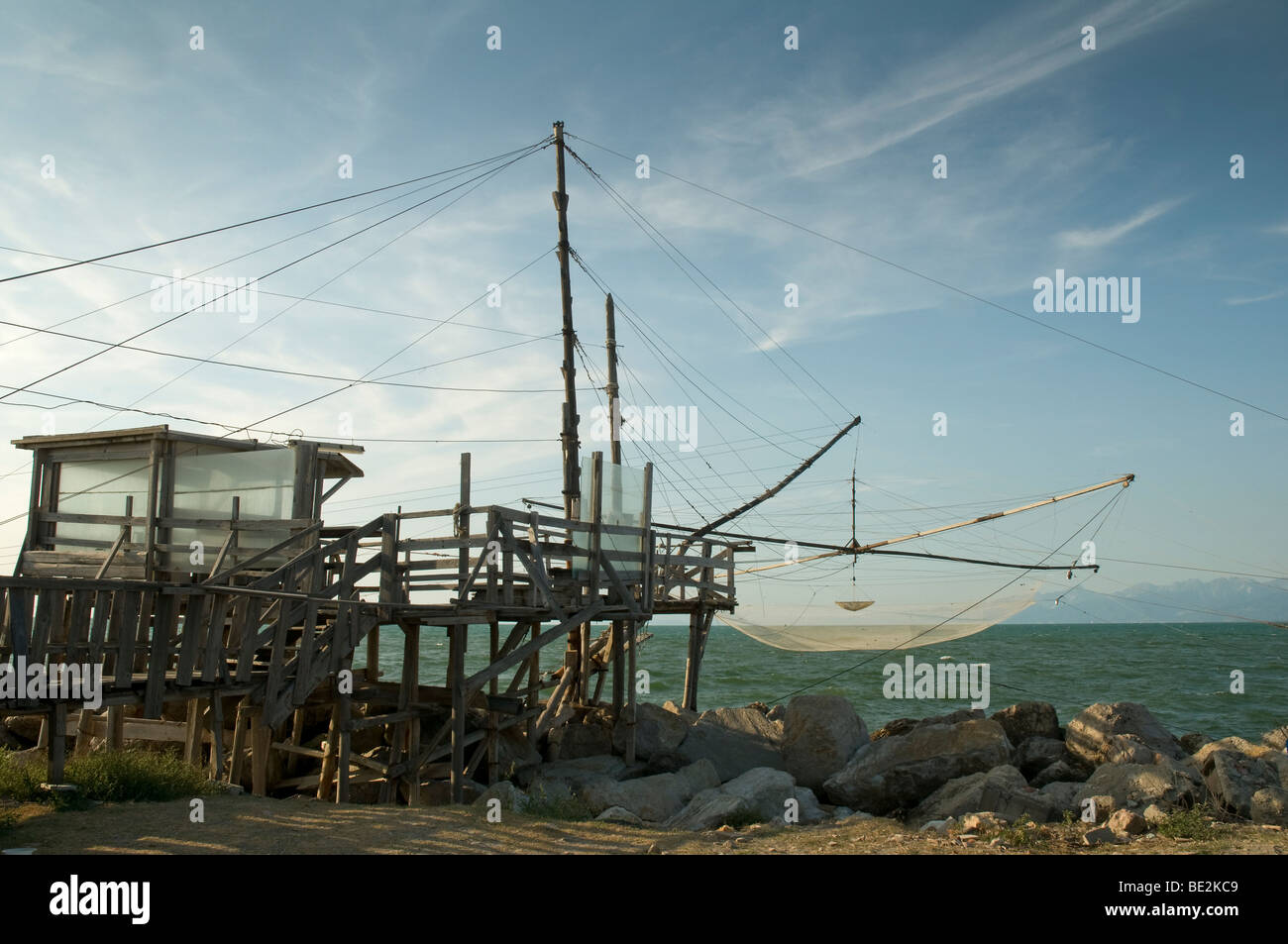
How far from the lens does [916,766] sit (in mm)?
16109

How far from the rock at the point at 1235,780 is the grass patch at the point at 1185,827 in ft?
7.14

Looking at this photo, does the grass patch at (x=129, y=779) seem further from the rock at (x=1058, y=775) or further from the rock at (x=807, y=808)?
the rock at (x=1058, y=775)

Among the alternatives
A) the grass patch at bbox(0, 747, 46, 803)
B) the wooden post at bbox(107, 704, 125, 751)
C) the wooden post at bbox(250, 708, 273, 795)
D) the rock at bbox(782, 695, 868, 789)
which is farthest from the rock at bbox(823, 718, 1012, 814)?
the grass patch at bbox(0, 747, 46, 803)

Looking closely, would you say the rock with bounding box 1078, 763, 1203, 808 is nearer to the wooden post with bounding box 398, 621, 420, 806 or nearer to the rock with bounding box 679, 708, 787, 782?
the rock with bounding box 679, 708, 787, 782

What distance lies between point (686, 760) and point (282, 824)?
1041 cm

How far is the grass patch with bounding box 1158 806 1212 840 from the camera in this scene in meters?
8.96

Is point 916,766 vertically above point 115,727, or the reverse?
point 115,727

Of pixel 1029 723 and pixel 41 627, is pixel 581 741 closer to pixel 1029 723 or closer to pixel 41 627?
pixel 1029 723

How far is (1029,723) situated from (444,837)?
15050mm

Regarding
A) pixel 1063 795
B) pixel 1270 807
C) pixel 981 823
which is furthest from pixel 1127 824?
pixel 1063 795

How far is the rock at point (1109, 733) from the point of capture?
56.8ft

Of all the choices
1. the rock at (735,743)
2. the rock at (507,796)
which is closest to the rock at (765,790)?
the rock at (507,796)

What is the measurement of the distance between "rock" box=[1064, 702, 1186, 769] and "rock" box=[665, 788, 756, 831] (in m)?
8.01
